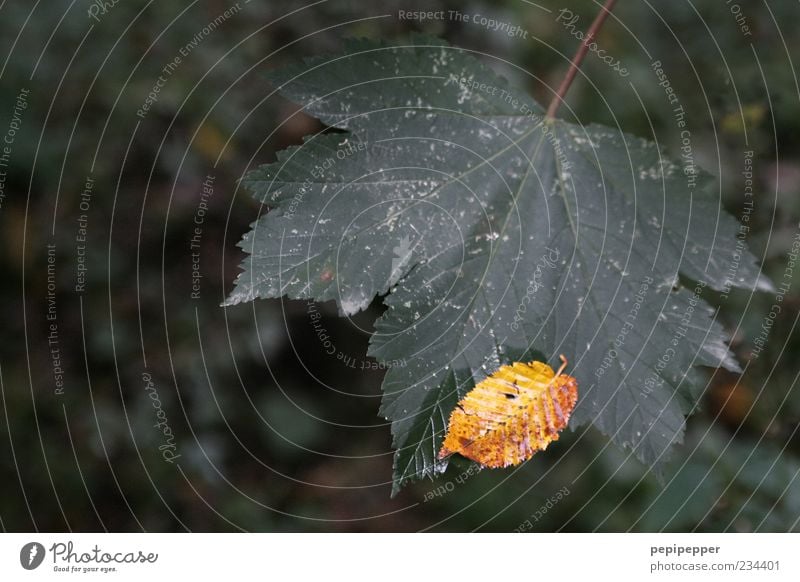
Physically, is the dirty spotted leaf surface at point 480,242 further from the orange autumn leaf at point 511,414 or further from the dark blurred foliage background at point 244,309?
the dark blurred foliage background at point 244,309
